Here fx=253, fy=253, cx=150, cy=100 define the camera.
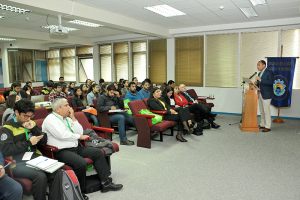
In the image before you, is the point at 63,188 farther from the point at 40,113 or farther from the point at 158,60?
the point at 158,60

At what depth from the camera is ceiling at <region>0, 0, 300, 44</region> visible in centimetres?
497

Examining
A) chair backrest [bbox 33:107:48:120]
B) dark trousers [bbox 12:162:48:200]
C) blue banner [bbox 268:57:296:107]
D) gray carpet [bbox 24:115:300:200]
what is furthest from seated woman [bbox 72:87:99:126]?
blue banner [bbox 268:57:296:107]

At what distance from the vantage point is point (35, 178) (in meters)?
2.37

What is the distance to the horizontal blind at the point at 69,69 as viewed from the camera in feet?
38.5

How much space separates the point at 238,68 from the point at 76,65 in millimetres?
7138

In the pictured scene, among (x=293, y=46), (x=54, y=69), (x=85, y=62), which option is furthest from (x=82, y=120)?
(x=54, y=69)

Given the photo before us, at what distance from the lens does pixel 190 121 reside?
5.36m

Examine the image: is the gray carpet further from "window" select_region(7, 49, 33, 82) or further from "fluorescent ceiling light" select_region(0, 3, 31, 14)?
"window" select_region(7, 49, 33, 82)

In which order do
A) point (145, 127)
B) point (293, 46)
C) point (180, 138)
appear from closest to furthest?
1. point (145, 127)
2. point (180, 138)
3. point (293, 46)

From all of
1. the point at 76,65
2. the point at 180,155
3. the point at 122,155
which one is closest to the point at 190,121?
the point at 180,155

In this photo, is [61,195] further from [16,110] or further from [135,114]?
[135,114]

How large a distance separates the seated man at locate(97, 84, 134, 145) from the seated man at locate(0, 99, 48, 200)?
220 centimetres

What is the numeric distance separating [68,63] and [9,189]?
1041 centimetres

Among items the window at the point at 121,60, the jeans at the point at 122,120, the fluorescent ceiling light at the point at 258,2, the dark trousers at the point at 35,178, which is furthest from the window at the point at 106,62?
the dark trousers at the point at 35,178
